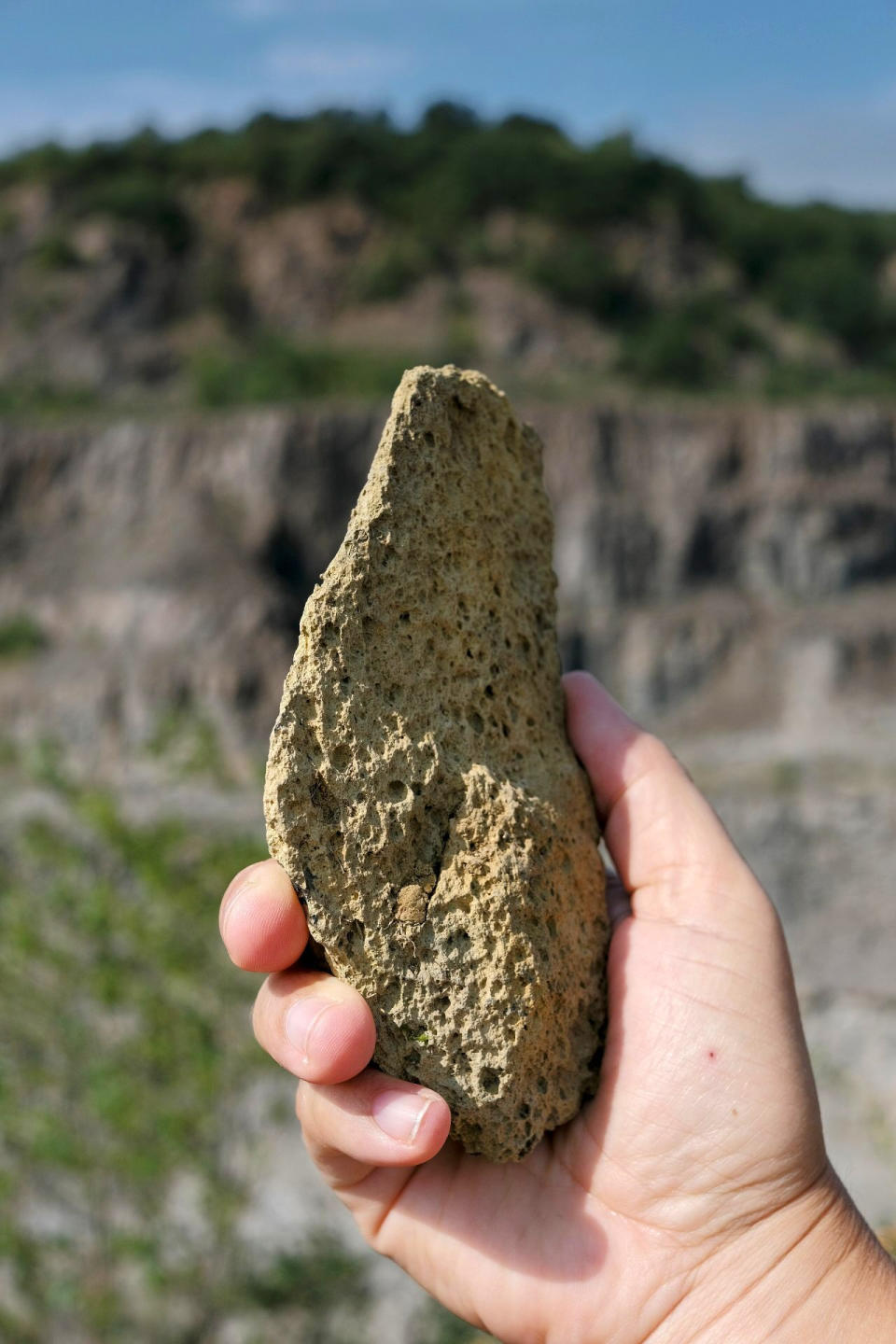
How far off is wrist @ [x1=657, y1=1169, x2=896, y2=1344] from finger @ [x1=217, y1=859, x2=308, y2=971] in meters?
1.01

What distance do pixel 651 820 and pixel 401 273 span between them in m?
25.0

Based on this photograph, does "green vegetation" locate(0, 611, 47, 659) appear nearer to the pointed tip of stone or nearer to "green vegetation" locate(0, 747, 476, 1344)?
"green vegetation" locate(0, 747, 476, 1344)

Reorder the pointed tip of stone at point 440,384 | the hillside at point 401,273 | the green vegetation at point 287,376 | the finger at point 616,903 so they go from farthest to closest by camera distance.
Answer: the hillside at point 401,273 < the green vegetation at point 287,376 < the finger at point 616,903 < the pointed tip of stone at point 440,384

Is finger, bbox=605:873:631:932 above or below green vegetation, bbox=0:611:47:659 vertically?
above

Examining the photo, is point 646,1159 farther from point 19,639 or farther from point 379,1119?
point 19,639

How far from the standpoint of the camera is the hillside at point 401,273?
76.8 ft

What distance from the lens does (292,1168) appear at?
876 cm

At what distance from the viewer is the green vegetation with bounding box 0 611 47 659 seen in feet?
54.6

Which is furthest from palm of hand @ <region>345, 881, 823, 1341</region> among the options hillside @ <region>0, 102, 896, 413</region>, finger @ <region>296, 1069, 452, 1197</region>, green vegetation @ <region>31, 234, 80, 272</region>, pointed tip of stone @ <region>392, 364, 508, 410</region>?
green vegetation @ <region>31, 234, 80, 272</region>

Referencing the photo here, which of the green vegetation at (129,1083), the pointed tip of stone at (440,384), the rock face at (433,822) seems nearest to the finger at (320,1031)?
the rock face at (433,822)

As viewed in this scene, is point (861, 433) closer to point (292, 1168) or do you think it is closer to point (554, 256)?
point (554, 256)

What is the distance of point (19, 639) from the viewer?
16672 mm

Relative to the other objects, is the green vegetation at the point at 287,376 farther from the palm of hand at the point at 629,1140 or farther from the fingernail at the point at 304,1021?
the fingernail at the point at 304,1021

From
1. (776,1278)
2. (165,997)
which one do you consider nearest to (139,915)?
(165,997)
